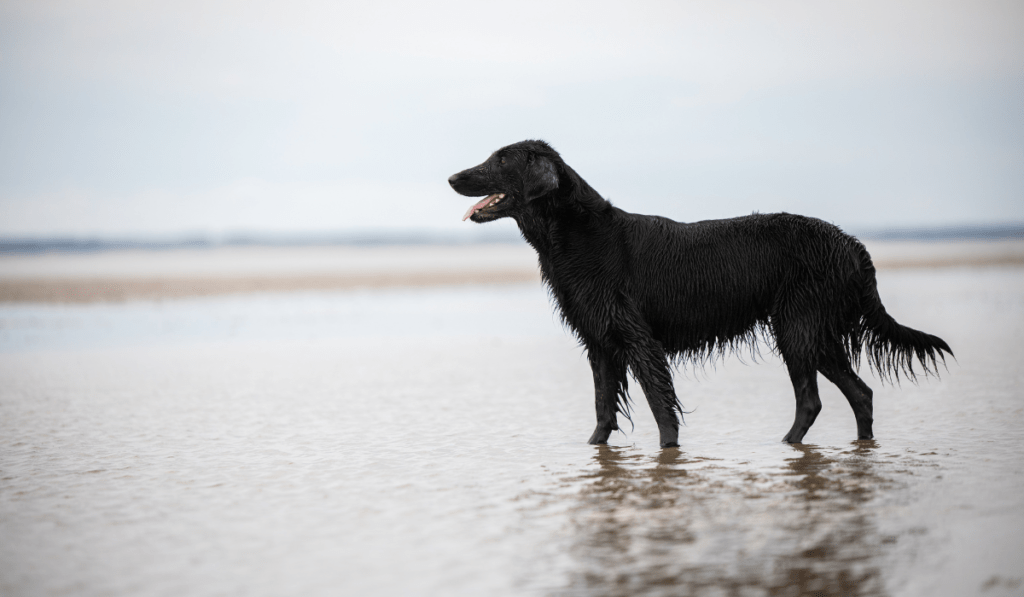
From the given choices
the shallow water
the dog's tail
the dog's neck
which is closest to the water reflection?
the shallow water

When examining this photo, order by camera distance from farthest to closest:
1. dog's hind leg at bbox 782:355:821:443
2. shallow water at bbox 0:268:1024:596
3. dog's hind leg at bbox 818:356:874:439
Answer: dog's hind leg at bbox 818:356:874:439 < dog's hind leg at bbox 782:355:821:443 < shallow water at bbox 0:268:1024:596

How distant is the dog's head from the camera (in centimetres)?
645

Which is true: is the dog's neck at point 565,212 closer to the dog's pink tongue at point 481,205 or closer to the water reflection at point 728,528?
the dog's pink tongue at point 481,205

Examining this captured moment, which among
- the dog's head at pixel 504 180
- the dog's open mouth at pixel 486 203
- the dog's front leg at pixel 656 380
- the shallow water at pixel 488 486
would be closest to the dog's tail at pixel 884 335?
the shallow water at pixel 488 486

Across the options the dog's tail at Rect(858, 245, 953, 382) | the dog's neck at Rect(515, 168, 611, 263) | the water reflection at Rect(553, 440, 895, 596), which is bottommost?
the water reflection at Rect(553, 440, 895, 596)

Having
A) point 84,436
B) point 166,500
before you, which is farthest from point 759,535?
point 84,436

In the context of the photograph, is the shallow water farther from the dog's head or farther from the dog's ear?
the dog's ear

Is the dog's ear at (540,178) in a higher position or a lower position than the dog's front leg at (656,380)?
higher

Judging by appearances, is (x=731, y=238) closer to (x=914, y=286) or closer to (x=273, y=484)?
(x=273, y=484)

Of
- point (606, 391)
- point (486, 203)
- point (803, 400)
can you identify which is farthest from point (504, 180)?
point (803, 400)

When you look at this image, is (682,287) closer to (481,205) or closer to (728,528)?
(481,205)

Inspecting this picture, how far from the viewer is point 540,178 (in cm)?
638

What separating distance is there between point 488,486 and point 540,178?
2.34 m

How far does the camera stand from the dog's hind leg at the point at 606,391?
652 centimetres
